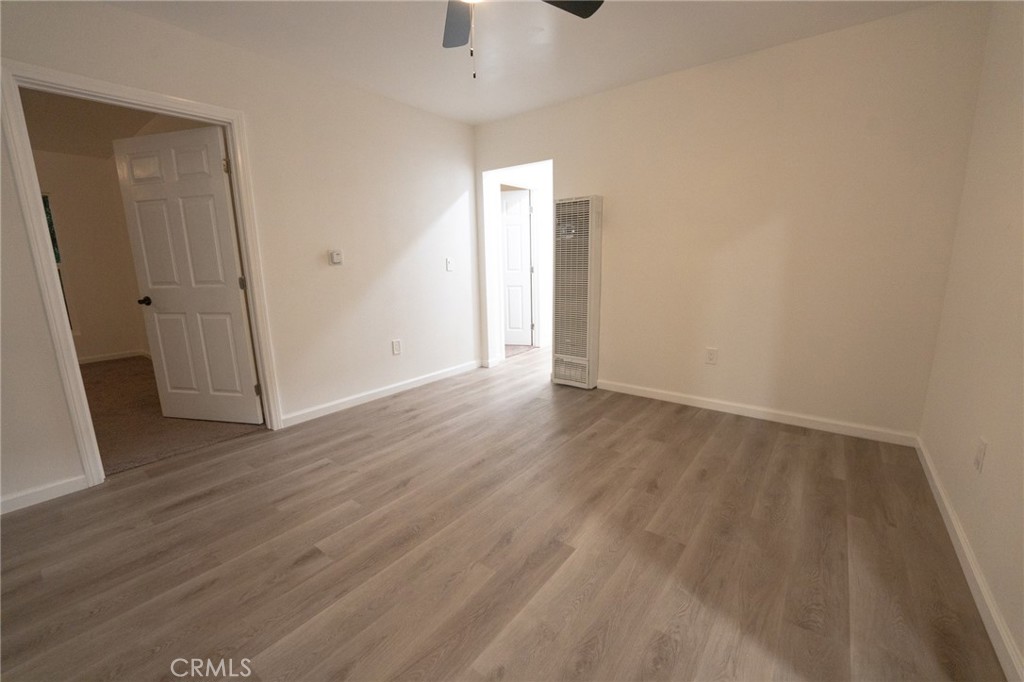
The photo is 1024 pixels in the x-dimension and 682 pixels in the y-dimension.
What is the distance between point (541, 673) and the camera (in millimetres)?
1227

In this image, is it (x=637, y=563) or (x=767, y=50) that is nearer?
(x=637, y=563)

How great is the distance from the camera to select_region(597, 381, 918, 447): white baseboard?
265 centimetres

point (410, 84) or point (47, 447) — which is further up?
point (410, 84)

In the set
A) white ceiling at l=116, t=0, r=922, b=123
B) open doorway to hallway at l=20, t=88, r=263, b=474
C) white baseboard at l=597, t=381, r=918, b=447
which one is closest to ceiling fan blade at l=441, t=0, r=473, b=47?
white ceiling at l=116, t=0, r=922, b=123

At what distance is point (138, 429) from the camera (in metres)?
3.08

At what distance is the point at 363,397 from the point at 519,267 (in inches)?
114

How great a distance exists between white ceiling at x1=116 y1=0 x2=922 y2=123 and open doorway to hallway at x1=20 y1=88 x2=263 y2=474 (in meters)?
0.81

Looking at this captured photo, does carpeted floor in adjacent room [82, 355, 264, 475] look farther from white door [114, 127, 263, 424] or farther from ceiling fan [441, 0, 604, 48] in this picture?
ceiling fan [441, 0, 604, 48]

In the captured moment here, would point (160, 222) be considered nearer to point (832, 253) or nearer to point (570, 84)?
point (570, 84)

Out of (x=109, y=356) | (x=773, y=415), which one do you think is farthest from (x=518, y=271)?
(x=109, y=356)

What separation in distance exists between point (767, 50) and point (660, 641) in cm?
351

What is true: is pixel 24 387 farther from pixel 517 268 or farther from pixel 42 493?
pixel 517 268

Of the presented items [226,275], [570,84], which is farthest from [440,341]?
[570,84]

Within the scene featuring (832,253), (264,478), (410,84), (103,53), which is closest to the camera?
(103,53)
